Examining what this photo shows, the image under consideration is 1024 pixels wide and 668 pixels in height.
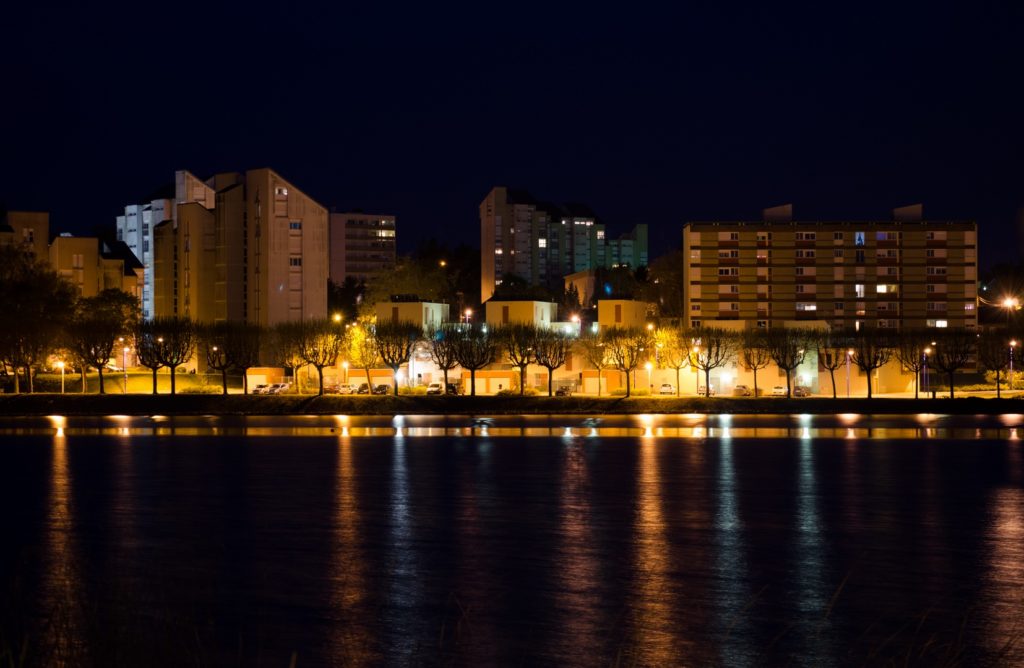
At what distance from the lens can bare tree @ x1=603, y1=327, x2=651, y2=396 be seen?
99.6m

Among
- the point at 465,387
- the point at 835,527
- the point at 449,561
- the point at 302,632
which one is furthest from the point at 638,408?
the point at 302,632

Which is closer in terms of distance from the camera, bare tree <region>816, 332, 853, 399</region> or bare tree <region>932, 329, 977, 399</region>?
bare tree <region>932, 329, 977, 399</region>

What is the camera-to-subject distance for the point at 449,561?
2486 centimetres

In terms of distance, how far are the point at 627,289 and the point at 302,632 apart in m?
155

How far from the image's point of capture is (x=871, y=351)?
99625 mm

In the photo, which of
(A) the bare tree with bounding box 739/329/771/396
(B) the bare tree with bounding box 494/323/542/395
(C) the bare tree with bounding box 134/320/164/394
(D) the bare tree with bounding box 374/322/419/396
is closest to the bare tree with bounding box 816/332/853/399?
(A) the bare tree with bounding box 739/329/771/396

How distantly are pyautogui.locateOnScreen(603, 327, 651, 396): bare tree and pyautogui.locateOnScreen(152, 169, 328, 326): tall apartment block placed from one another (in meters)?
40.3

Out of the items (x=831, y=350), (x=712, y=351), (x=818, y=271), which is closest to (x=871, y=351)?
(x=831, y=350)

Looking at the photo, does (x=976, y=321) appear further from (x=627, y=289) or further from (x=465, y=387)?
(x=465, y=387)

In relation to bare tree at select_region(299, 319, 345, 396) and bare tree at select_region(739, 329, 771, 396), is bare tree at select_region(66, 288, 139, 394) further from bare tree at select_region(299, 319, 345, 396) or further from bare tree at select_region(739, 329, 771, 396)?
bare tree at select_region(739, 329, 771, 396)

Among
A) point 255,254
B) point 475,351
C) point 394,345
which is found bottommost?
point 475,351

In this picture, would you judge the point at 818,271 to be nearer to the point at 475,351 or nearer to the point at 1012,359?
the point at 1012,359

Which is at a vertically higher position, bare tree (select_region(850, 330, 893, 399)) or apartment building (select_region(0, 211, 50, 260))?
apartment building (select_region(0, 211, 50, 260))

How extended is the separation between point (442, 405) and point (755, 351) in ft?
96.2
